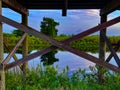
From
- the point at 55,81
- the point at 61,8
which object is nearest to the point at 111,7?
the point at 61,8

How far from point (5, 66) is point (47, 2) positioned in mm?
2901

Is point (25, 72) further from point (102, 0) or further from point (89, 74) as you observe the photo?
point (102, 0)

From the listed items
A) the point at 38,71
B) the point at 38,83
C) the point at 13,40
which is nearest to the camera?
the point at 38,83

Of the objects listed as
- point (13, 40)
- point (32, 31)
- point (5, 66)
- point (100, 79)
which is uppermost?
point (32, 31)

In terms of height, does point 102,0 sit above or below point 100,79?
above

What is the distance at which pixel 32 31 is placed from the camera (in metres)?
7.41

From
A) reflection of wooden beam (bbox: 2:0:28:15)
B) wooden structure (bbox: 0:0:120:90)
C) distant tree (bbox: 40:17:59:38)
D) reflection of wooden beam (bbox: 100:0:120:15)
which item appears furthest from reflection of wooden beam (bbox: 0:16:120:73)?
distant tree (bbox: 40:17:59:38)

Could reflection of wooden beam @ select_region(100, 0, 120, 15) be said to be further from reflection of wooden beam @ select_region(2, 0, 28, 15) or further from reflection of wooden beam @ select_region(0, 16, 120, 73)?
reflection of wooden beam @ select_region(2, 0, 28, 15)

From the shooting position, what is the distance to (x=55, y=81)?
8648 mm

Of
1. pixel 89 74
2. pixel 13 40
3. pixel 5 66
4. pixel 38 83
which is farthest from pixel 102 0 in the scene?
pixel 13 40

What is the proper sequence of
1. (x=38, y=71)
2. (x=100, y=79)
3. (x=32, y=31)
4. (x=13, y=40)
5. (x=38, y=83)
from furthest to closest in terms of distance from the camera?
(x=13, y=40) < (x=100, y=79) < (x=38, y=71) < (x=38, y=83) < (x=32, y=31)

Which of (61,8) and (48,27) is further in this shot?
(48,27)

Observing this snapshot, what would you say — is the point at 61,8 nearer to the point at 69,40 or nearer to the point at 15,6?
the point at 15,6

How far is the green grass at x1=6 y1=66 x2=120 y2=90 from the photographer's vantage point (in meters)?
8.59
